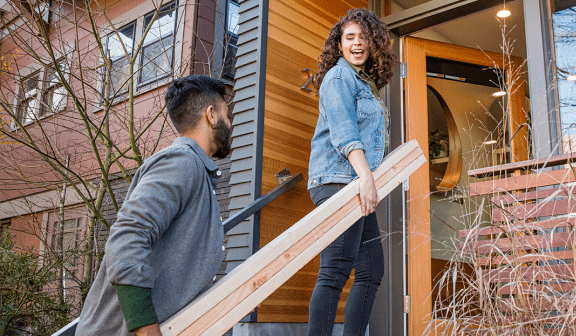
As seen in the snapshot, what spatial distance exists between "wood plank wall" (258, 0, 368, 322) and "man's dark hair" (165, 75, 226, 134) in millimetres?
1485

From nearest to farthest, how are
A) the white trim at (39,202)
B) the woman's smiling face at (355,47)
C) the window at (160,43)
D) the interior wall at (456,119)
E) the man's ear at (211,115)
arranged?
the man's ear at (211,115) → the woman's smiling face at (355,47) → the interior wall at (456,119) → the window at (160,43) → the white trim at (39,202)

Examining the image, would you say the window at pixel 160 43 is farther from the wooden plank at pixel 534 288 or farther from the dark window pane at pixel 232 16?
the wooden plank at pixel 534 288

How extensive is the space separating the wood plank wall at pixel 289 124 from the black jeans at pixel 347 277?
2.98 feet

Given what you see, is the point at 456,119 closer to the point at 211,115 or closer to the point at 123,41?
the point at 211,115

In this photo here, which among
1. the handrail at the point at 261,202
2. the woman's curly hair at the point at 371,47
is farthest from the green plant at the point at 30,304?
the woman's curly hair at the point at 371,47

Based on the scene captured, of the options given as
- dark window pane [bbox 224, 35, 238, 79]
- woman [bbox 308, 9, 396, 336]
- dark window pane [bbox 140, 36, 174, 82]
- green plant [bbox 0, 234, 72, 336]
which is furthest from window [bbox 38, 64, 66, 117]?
woman [bbox 308, 9, 396, 336]

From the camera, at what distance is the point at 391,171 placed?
1962 millimetres

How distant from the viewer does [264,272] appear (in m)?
1.36

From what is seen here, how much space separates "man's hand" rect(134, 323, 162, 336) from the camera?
1.09 meters

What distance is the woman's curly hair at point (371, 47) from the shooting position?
232 cm

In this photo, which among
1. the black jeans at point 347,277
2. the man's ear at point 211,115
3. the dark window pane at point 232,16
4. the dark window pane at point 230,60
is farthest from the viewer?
the dark window pane at point 232,16

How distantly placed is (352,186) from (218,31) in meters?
5.76

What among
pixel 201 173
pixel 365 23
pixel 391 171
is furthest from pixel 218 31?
pixel 201 173

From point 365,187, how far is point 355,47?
31.2 inches
